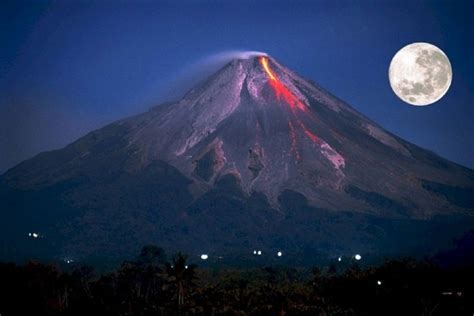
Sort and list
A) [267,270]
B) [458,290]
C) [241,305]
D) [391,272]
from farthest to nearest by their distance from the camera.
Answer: [267,270] → [391,272] → [241,305] → [458,290]

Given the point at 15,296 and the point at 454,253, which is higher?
the point at 15,296

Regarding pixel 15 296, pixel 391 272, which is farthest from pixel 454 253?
pixel 15 296

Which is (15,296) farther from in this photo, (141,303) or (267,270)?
(267,270)

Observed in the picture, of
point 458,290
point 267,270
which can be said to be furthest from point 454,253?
point 458,290

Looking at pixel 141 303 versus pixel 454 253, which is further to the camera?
pixel 454 253

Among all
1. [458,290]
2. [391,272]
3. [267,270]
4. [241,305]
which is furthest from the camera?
[267,270]

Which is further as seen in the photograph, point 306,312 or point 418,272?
point 418,272

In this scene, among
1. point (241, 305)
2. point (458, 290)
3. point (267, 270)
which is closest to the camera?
point (458, 290)

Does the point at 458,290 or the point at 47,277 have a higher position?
the point at 47,277

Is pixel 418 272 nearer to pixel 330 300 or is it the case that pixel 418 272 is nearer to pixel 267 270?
pixel 330 300
